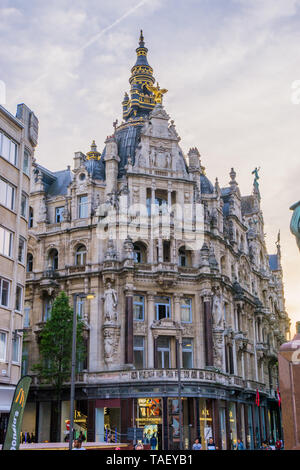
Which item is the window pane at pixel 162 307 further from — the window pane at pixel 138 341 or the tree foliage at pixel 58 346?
the tree foliage at pixel 58 346

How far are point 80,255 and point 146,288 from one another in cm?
798

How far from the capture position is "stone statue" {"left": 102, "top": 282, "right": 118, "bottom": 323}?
51.7 meters

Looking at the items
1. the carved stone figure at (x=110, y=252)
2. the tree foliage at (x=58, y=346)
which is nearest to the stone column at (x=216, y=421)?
the tree foliage at (x=58, y=346)

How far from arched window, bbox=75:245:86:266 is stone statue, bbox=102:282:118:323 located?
16.6ft

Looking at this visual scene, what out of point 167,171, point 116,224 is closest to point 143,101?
point 167,171

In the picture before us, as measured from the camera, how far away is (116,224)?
55.0 metres

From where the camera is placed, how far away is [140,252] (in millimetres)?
55938

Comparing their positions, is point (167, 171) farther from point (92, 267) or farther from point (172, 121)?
point (92, 267)

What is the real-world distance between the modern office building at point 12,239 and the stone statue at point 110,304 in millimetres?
16902

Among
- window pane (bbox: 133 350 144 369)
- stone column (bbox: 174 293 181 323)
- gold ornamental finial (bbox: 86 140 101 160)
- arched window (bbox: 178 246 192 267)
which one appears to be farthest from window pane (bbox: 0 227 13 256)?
gold ornamental finial (bbox: 86 140 101 160)

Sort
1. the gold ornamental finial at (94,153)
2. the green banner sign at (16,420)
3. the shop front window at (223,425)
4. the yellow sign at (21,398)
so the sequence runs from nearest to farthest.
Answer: the green banner sign at (16,420)
the yellow sign at (21,398)
the shop front window at (223,425)
the gold ornamental finial at (94,153)

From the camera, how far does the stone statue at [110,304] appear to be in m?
51.7

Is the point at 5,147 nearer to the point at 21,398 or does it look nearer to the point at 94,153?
the point at 21,398

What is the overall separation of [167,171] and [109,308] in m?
15.3
